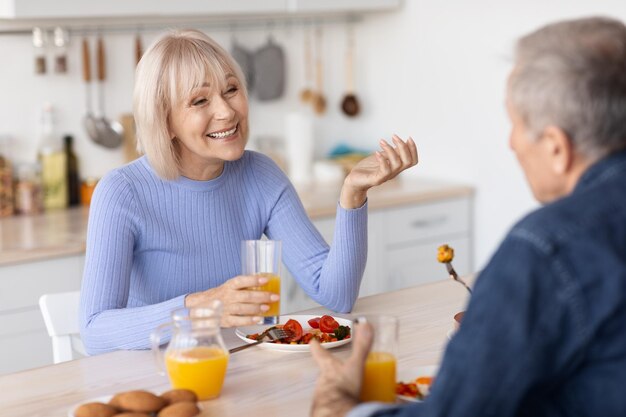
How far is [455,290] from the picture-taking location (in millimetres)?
2223

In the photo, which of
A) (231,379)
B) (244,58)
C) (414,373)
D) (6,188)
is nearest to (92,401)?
(231,379)

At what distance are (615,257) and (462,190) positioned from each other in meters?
2.61

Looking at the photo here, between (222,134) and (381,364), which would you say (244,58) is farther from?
(381,364)

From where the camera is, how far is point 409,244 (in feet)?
11.8

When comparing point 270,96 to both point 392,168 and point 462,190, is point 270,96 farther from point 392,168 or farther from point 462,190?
point 392,168

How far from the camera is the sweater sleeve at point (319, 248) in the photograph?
6.89 feet

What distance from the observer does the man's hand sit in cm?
130

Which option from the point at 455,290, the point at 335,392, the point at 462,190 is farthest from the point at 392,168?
the point at 462,190

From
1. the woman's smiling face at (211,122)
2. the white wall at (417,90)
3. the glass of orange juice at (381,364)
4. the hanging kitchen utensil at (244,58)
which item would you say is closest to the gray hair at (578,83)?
the glass of orange juice at (381,364)

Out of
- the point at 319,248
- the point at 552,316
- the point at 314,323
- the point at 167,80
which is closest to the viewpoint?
the point at 552,316

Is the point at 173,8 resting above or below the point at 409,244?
above

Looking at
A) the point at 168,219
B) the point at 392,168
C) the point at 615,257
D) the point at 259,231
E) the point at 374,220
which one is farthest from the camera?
the point at 374,220

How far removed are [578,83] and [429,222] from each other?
254 cm

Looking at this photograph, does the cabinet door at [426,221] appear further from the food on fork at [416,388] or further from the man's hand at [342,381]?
the man's hand at [342,381]
